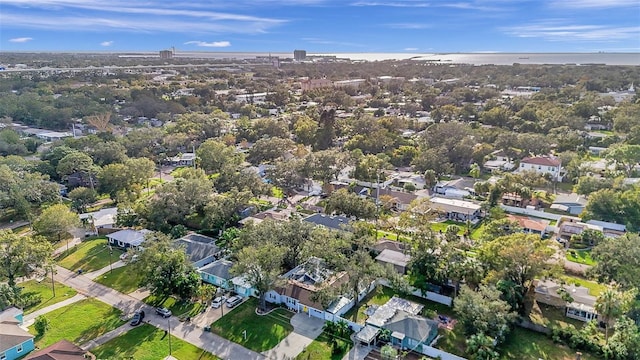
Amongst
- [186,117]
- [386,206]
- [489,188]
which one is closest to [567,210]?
[489,188]

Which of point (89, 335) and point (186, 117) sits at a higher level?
point (186, 117)

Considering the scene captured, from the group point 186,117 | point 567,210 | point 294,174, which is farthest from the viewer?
point 186,117

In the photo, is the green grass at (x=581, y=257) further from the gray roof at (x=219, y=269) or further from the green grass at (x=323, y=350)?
the gray roof at (x=219, y=269)

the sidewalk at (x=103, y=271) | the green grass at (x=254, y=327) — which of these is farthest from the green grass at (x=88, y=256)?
the green grass at (x=254, y=327)

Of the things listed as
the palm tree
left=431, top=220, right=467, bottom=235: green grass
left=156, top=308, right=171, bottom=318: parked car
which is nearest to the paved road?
left=156, top=308, right=171, bottom=318: parked car

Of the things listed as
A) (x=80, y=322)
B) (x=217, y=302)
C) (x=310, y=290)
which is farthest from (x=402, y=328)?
(x=80, y=322)

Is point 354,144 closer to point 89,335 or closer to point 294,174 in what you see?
point 294,174
